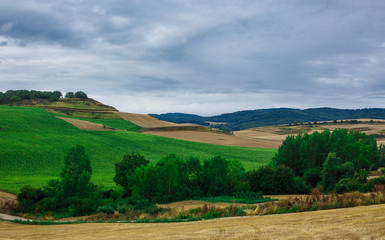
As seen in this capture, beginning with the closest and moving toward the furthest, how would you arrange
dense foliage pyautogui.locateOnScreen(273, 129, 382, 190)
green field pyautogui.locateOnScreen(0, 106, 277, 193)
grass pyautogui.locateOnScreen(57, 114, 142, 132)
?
dense foliage pyautogui.locateOnScreen(273, 129, 382, 190) → green field pyautogui.locateOnScreen(0, 106, 277, 193) → grass pyautogui.locateOnScreen(57, 114, 142, 132)

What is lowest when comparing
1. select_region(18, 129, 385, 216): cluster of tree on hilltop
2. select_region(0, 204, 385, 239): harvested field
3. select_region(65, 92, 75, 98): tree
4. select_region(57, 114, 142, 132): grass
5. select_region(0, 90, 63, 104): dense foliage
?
select_region(18, 129, 385, 216): cluster of tree on hilltop

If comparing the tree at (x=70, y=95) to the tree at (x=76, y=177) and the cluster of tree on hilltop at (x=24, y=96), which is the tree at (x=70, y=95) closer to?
the cluster of tree on hilltop at (x=24, y=96)

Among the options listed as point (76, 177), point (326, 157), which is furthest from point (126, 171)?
point (326, 157)

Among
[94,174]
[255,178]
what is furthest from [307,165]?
[94,174]

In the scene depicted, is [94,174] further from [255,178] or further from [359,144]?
[359,144]

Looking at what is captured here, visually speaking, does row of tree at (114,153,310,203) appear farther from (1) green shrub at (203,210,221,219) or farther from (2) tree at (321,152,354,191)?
(1) green shrub at (203,210,221,219)

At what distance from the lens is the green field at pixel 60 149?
5369 centimetres

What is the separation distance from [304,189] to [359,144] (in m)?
16.6

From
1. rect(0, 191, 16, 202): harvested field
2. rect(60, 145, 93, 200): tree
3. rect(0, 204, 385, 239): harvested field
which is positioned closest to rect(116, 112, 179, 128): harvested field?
rect(0, 191, 16, 202): harvested field

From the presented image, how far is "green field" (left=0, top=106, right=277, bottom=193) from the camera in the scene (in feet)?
176

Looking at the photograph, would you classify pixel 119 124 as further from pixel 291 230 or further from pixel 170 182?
pixel 291 230

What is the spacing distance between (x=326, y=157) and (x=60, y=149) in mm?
55498

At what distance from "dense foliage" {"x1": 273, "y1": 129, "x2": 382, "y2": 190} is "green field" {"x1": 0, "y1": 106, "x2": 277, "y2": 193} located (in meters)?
10.9

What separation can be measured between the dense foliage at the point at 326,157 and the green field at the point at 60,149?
10851mm
